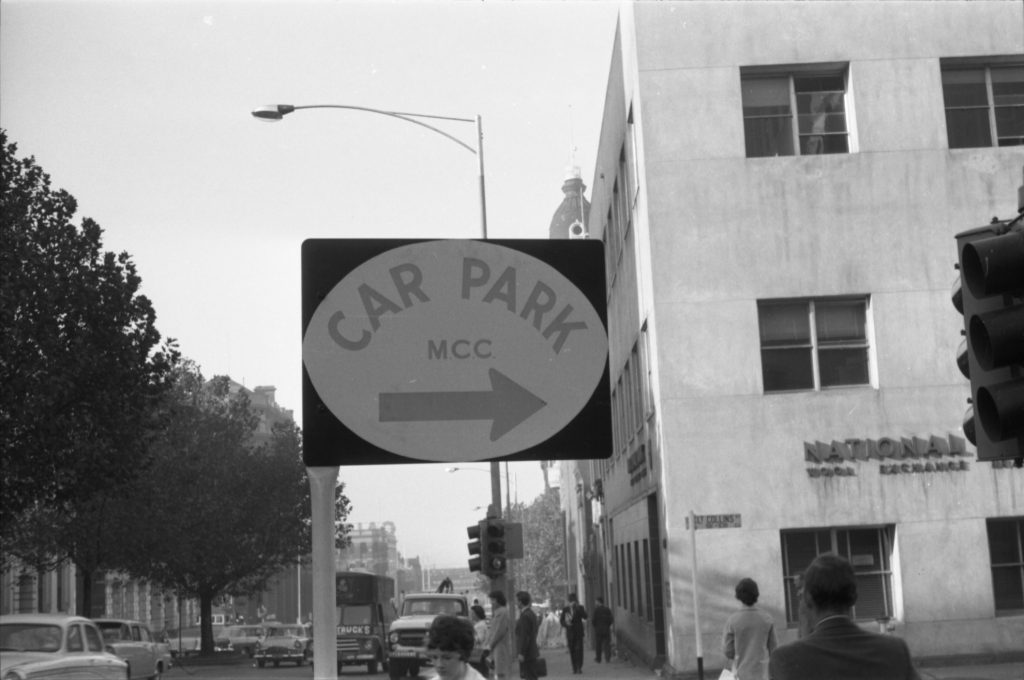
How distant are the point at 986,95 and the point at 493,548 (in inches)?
488

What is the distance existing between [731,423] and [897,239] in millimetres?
4405

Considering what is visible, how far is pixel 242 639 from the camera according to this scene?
58.7 m

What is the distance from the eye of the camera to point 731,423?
78.0 feet

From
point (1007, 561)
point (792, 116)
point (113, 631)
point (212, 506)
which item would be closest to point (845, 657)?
point (1007, 561)

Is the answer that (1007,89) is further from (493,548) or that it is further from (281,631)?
(281,631)

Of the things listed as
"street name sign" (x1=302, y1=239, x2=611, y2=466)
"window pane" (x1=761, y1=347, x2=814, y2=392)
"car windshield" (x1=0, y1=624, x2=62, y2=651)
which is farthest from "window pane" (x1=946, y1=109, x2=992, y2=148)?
"street name sign" (x1=302, y1=239, x2=611, y2=466)

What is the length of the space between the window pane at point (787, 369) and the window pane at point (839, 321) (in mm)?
469

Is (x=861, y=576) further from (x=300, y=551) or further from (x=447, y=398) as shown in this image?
(x=300, y=551)

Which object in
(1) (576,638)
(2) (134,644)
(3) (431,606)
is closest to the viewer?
(2) (134,644)

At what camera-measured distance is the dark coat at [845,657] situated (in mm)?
4340

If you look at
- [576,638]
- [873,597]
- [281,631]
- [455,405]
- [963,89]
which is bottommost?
[281,631]

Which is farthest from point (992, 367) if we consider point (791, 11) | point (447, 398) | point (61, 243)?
point (61, 243)

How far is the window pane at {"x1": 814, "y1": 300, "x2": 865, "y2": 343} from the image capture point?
24.1 m

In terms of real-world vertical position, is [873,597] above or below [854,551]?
below
